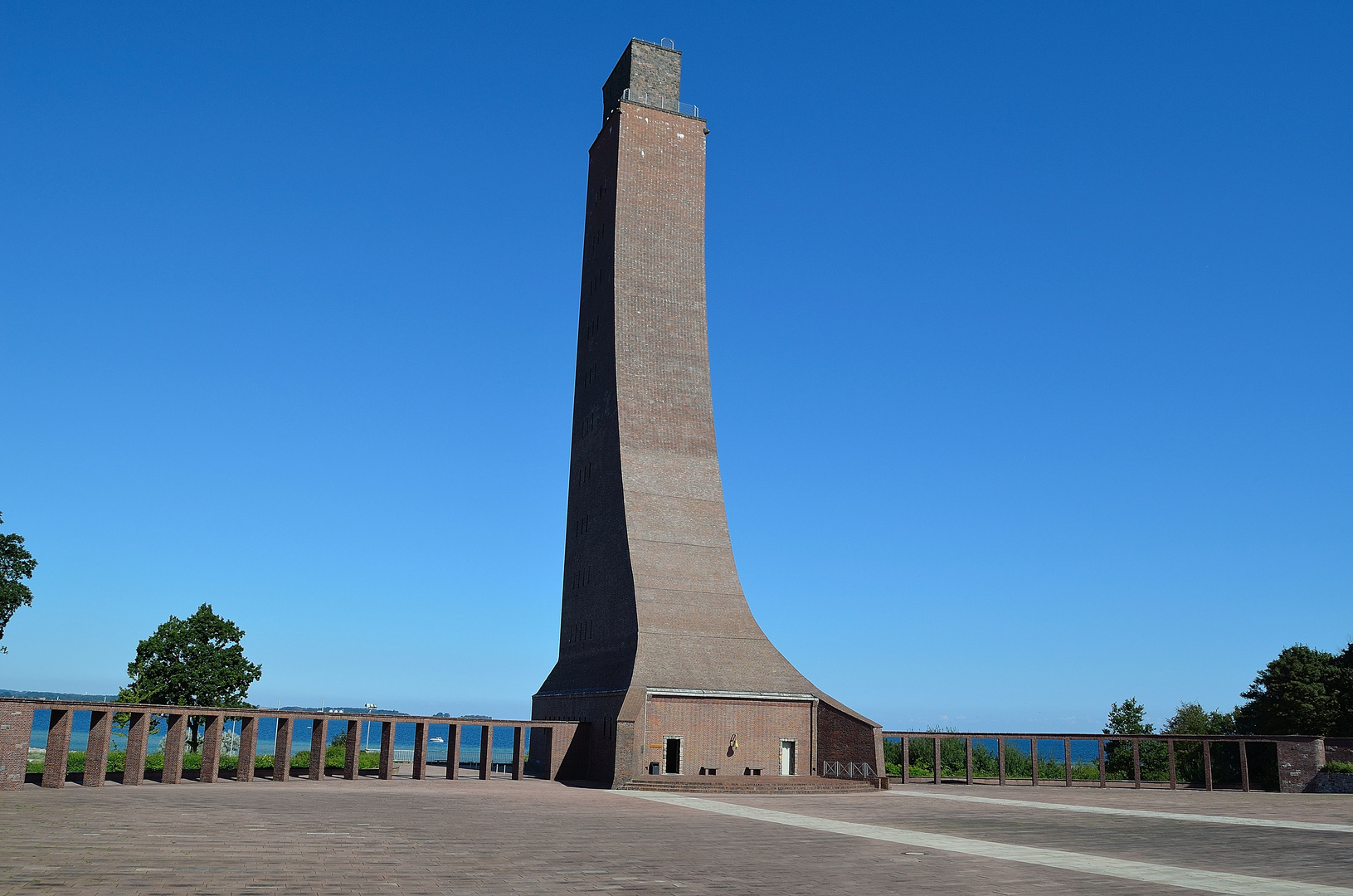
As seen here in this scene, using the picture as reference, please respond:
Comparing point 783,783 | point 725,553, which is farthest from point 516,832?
point 725,553

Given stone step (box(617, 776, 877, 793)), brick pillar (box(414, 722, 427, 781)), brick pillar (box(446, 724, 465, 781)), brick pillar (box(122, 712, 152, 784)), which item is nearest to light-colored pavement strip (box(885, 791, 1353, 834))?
stone step (box(617, 776, 877, 793))

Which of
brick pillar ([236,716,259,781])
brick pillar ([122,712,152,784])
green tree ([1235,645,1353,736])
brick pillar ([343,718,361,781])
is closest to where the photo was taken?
brick pillar ([122,712,152,784])

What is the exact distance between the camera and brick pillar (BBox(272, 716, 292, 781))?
28734 mm

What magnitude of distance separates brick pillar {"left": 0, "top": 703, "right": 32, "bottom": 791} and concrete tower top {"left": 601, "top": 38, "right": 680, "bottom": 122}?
3001 cm

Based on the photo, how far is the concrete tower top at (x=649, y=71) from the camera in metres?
41.8

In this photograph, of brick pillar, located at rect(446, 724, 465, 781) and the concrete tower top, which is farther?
the concrete tower top

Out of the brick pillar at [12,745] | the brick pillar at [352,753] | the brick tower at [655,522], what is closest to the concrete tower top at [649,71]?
the brick tower at [655,522]

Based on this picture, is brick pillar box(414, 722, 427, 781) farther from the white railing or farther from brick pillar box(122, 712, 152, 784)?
the white railing

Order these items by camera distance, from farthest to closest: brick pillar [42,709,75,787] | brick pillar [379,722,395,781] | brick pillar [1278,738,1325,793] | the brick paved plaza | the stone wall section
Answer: the stone wall section, brick pillar [1278,738,1325,793], brick pillar [379,722,395,781], brick pillar [42,709,75,787], the brick paved plaza

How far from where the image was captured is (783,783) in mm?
27922

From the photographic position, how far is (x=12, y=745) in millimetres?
22578

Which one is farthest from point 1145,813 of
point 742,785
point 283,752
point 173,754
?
point 173,754

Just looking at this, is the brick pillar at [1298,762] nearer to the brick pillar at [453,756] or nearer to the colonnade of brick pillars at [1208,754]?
the colonnade of brick pillars at [1208,754]

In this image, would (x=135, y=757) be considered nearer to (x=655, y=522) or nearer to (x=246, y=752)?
(x=246, y=752)
